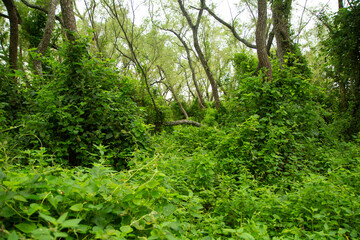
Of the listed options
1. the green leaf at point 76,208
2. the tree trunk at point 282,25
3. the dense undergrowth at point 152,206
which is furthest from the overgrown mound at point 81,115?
the tree trunk at point 282,25

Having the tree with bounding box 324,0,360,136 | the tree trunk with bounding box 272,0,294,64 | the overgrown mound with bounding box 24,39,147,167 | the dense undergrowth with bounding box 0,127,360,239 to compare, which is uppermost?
the tree trunk with bounding box 272,0,294,64

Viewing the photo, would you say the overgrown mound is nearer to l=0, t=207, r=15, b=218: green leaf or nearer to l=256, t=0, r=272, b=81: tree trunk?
l=0, t=207, r=15, b=218: green leaf

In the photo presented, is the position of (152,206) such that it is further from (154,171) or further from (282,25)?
(282,25)

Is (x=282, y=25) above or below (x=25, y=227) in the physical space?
above

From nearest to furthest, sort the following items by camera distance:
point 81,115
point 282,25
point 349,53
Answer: point 81,115
point 349,53
point 282,25

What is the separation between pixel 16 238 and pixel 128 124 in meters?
3.24

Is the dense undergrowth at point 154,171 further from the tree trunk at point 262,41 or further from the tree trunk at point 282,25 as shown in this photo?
the tree trunk at point 282,25

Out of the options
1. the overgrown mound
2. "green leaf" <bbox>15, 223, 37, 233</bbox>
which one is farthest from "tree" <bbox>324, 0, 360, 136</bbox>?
"green leaf" <bbox>15, 223, 37, 233</bbox>

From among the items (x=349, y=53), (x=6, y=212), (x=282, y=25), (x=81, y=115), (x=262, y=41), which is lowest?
(x=6, y=212)

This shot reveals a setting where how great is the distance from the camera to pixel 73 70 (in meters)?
3.85

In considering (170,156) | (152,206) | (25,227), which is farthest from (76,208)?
(170,156)

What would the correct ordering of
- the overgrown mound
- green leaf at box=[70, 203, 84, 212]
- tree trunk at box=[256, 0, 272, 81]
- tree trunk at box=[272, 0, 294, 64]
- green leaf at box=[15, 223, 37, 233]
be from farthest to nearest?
tree trunk at box=[272, 0, 294, 64] → tree trunk at box=[256, 0, 272, 81] → the overgrown mound → green leaf at box=[70, 203, 84, 212] → green leaf at box=[15, 223, 37, 233]

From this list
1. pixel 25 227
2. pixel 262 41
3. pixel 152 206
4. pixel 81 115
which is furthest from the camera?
pixel 262 41

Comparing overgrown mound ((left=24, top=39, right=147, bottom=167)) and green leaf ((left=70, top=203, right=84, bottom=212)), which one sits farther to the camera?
overgrown mound ((left=24, top=39, right=147, bottom=167))
